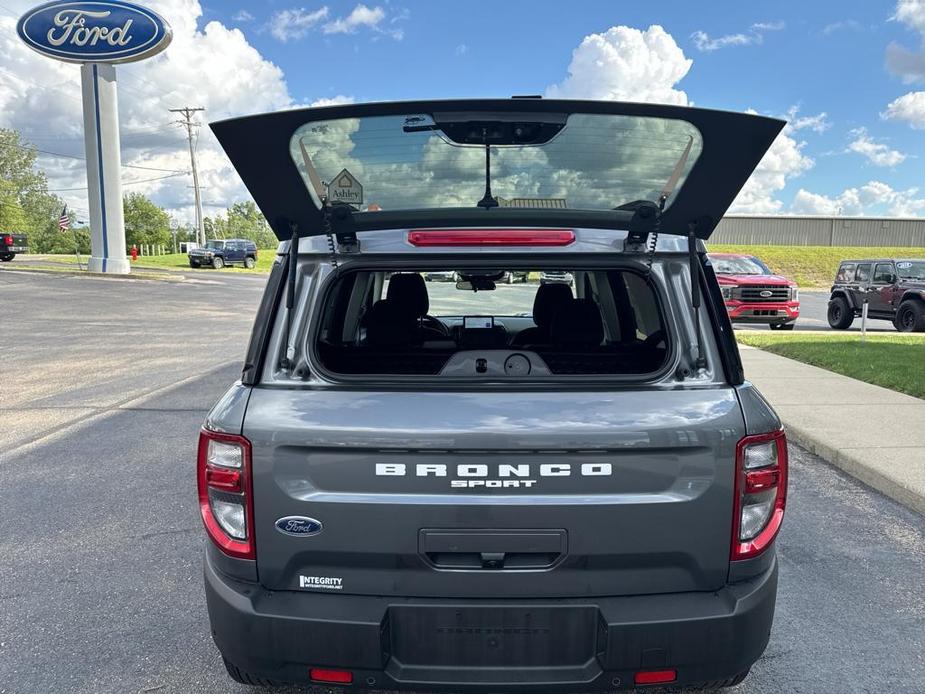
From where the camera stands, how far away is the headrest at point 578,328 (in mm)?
2955

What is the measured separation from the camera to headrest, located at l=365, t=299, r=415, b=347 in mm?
3025

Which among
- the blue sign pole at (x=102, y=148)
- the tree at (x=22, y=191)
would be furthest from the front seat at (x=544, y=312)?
the tree at (x=22, y=191)

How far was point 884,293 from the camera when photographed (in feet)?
53.5

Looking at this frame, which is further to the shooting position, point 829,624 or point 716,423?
point 829,624

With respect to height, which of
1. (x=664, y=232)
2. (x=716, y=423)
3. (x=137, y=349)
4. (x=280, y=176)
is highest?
(x=280, y=176)

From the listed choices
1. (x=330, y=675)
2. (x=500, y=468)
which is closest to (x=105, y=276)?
(x=330, y=675)

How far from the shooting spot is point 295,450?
6.47 feet

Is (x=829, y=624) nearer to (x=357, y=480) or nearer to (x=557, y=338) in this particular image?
(x=557, y=338)

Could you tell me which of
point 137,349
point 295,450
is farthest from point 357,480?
point 137,349

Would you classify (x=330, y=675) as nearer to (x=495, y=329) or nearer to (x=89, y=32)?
(x=495, y=329)

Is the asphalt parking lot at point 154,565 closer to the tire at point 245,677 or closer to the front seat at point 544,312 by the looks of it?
the tire at point 245,677

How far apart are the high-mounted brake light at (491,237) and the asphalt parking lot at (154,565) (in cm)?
185

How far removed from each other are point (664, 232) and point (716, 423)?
672 mm

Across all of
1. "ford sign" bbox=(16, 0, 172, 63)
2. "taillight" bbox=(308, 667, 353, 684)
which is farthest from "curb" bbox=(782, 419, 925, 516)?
"ford sign" bbox=(16, 0, 172, 63)
